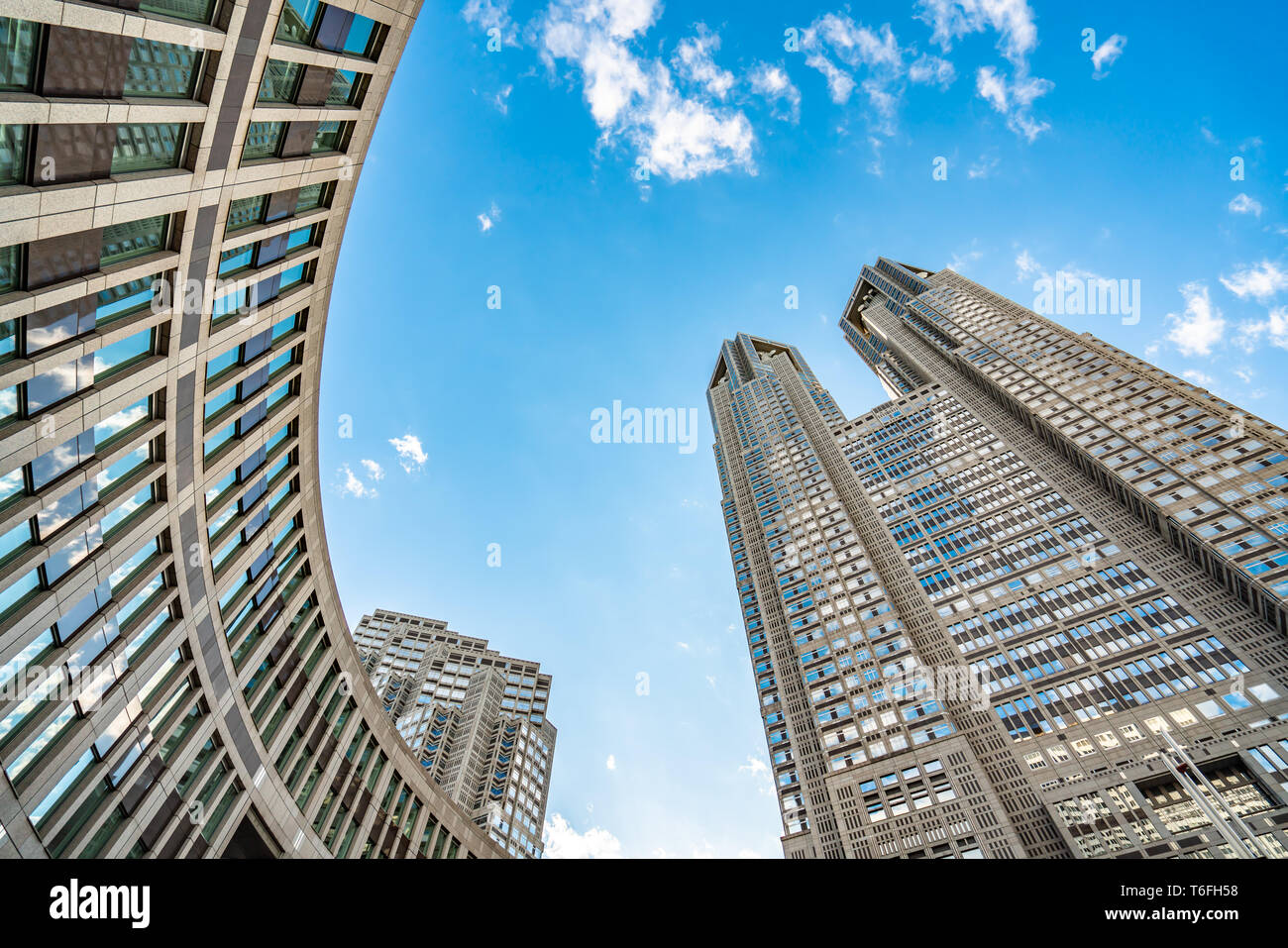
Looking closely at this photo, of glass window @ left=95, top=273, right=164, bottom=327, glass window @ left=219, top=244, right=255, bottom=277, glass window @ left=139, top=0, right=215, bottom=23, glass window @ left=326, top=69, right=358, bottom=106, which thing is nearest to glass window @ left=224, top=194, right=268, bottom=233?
glass window @ left=219, top=244, right=255, bottom=277

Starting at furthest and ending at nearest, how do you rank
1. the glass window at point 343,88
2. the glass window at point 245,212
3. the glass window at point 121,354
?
1. the glass window at point 343,88
2. the glass window at point 245,212
3. the glass window at point 121,354

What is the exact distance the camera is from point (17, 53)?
1326 cm

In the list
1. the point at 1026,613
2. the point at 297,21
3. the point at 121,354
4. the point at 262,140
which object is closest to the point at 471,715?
the point at 1026,613

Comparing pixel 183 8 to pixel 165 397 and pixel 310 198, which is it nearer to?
pixel 310 198

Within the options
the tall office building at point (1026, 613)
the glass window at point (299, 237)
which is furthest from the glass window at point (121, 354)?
the tall office building at point (1026, 613)

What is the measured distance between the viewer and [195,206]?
1884cm

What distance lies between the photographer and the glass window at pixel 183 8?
15.2 metres

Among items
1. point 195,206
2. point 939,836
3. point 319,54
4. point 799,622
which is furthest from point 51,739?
point 799,622

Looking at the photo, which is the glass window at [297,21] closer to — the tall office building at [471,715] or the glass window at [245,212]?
the glass window at [245,212]

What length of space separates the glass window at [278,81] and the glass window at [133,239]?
183 inches

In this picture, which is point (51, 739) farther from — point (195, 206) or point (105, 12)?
point (105, 12)

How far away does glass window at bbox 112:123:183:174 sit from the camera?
647 inches

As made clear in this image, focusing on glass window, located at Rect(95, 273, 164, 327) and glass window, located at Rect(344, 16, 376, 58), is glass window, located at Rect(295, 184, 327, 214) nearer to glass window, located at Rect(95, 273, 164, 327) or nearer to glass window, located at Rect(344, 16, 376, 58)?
glass window, located at Rect(344, 16, 376, 58)

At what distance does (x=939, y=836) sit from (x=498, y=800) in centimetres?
5708
